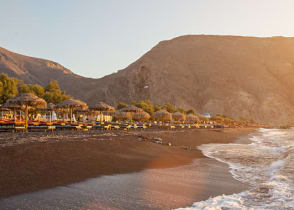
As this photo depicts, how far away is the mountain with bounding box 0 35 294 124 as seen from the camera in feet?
296

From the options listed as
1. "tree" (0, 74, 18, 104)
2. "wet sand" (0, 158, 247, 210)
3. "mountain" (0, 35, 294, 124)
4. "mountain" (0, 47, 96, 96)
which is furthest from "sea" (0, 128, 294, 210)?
"mountain" (0, 47, 96, 96)

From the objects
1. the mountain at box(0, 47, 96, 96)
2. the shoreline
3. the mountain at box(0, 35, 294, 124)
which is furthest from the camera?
the mountain at box(0, 47, 96, 96)

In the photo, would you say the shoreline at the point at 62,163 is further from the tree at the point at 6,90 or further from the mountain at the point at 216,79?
the mountain at the point at 216,79

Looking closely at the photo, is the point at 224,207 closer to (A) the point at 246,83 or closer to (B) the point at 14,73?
(A) the point at 246,83

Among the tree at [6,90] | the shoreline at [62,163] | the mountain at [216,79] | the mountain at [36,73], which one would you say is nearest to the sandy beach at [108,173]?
the shoreline at [62,163]

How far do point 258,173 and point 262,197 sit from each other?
2.93 meters

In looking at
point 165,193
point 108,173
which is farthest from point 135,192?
point 108,173

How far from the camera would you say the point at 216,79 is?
98.3 meters

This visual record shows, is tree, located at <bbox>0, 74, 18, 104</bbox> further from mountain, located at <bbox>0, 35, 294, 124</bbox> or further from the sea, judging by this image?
mountain, located at <bbox>0, 35, 294, 124</bbox>

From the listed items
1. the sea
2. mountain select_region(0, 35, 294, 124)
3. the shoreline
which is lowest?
the sea

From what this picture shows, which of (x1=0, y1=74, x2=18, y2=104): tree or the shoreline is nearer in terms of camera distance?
the shoreline

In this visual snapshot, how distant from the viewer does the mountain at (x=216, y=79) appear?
90.2 metres

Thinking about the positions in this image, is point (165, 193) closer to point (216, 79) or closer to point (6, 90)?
point (6, 90)

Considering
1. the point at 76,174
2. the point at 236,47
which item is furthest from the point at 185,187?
the point at 236,47
